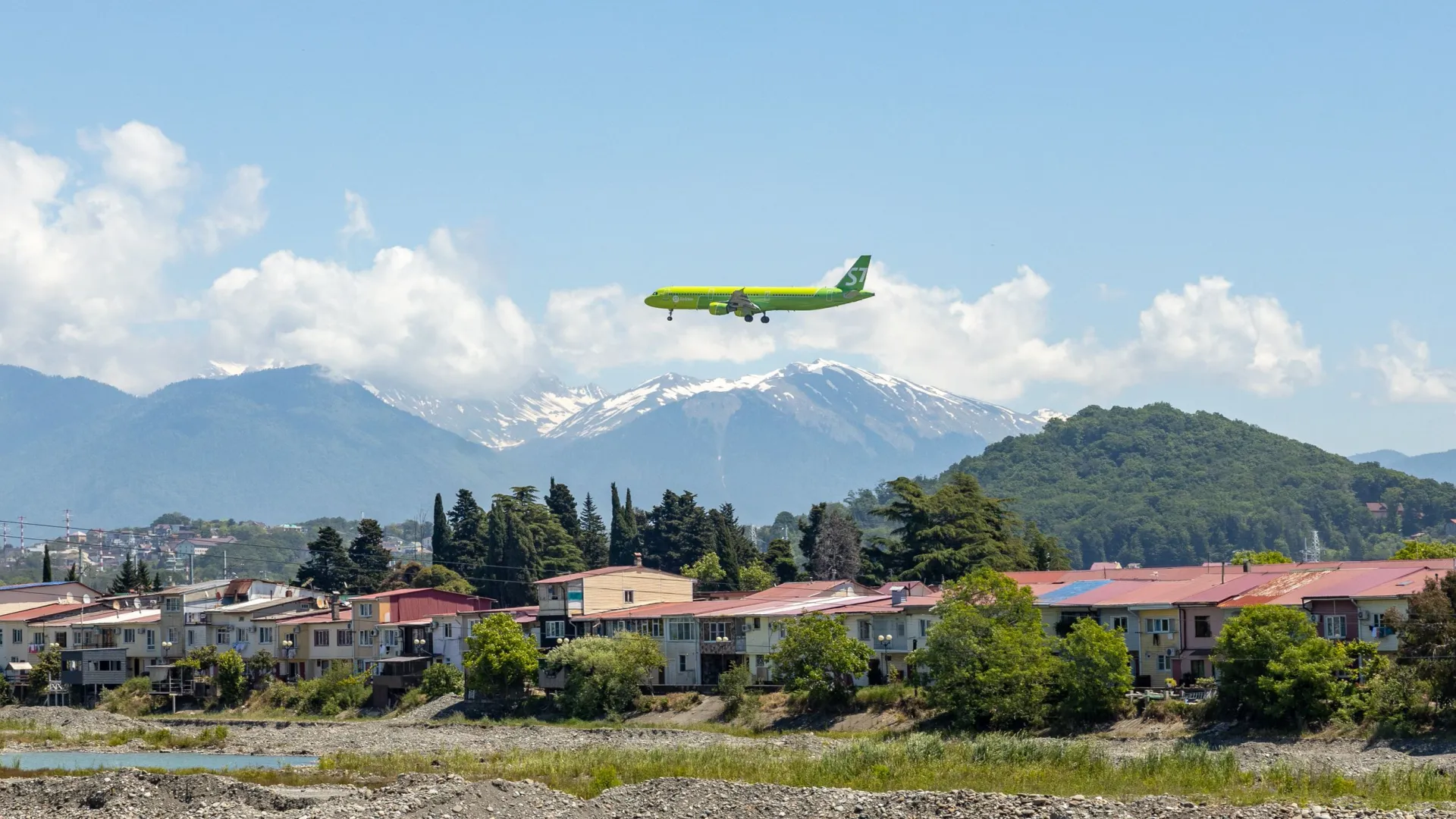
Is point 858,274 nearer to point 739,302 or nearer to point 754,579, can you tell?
point 739,302

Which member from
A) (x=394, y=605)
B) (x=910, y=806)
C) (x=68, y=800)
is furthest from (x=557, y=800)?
(x=394, y=605)

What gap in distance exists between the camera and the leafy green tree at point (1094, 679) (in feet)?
188

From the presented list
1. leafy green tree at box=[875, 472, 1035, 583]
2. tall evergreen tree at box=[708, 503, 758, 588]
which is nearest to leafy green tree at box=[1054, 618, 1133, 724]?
leafy green tree at box=[875, 472, 1035, 583]

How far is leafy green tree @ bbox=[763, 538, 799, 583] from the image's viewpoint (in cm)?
11412

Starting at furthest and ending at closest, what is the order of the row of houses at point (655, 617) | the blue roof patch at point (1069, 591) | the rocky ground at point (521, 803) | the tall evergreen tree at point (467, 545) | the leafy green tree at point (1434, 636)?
the tall evergreen tree at point (467, 545) < the blue roof patch at point (1069, 591) < the row of houses at point (655, 617) < the leafy green tree at point (1434, 636) < the rocky ground at point (521, 803)

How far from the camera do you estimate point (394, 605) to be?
3465 inches

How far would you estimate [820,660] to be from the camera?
6675 centimetres

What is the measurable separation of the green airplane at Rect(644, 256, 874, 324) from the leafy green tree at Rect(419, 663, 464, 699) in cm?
1972

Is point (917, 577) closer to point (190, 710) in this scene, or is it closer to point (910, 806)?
point (190, 710)

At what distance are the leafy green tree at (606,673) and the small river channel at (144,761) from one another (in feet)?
43.4

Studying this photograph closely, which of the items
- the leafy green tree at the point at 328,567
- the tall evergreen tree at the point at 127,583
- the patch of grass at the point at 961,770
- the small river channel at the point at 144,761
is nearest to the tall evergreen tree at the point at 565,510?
the leafy green tree at the point at 328,567

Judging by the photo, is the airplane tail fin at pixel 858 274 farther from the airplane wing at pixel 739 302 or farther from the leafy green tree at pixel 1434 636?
the leafy green tree at pixel 1434 636

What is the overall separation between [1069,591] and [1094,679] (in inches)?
628

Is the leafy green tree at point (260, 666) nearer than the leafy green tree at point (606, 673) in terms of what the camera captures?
No
